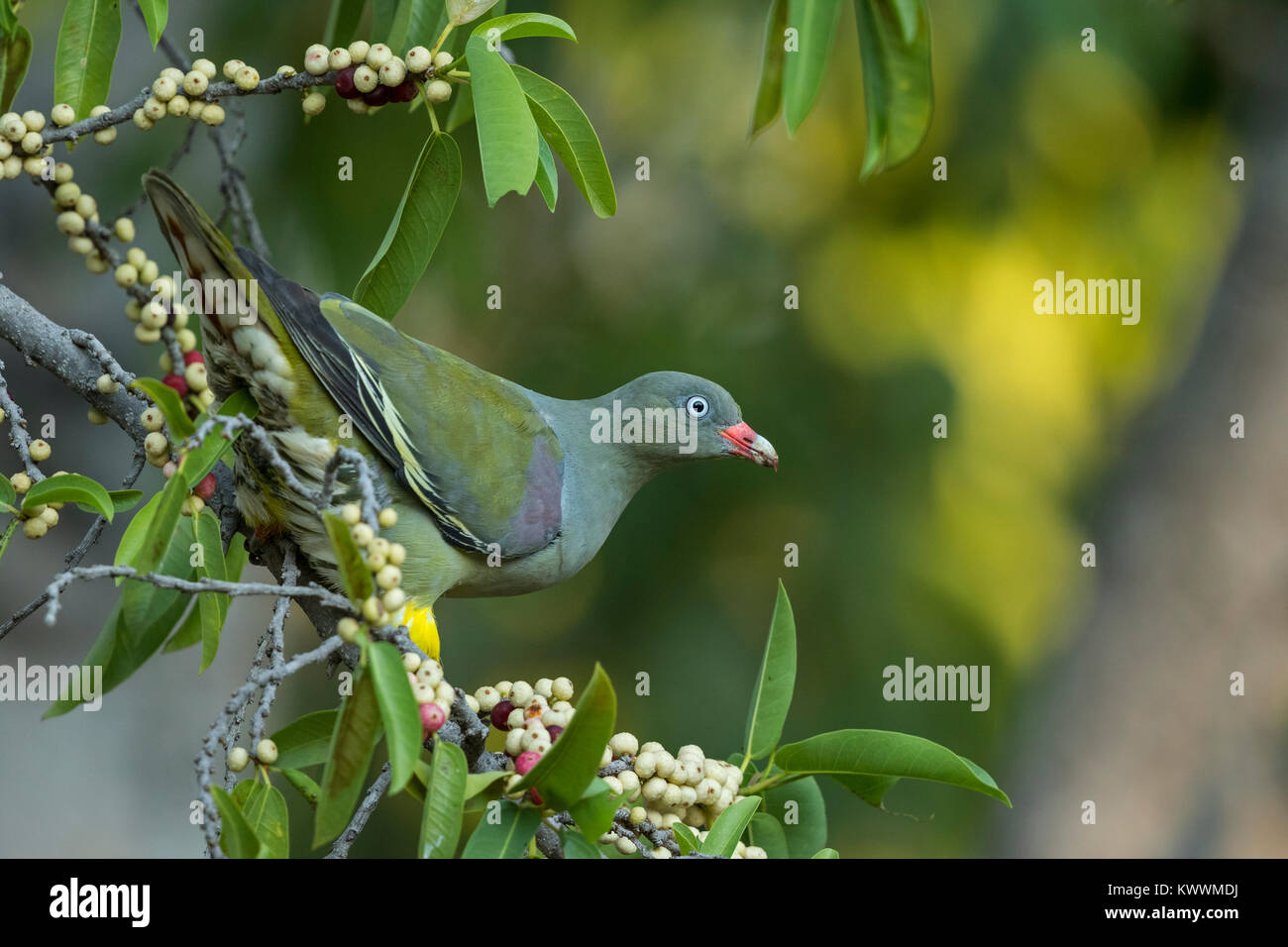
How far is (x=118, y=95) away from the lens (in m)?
3.77

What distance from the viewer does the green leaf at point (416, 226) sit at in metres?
1.86

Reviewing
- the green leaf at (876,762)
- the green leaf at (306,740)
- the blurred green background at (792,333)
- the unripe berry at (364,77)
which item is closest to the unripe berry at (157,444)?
the green leaf at (306,740)

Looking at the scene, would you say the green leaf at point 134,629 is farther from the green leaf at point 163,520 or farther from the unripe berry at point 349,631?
the unripe berry at point 349,631

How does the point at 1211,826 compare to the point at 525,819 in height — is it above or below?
below

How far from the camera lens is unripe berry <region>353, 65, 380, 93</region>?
5.68 feet

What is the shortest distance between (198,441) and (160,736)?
293 centimetres

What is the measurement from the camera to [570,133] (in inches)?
71.3

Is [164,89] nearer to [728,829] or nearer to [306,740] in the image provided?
[306,740]

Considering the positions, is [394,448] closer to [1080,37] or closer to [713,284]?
[713,284]

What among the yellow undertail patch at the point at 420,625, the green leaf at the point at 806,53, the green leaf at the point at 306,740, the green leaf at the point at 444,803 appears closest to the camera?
the green leaf at the point at 444,803

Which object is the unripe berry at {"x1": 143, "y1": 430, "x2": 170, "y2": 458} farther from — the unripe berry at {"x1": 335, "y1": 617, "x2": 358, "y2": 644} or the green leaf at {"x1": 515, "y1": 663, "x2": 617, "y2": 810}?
the green leaf at {"x1": 515, "y1": 663, "x2": 617, "y2": 810}

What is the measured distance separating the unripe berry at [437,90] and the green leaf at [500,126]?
0.09 m

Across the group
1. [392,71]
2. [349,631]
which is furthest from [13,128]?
[349,631]

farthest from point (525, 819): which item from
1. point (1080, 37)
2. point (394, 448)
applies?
point (1080, 37)
